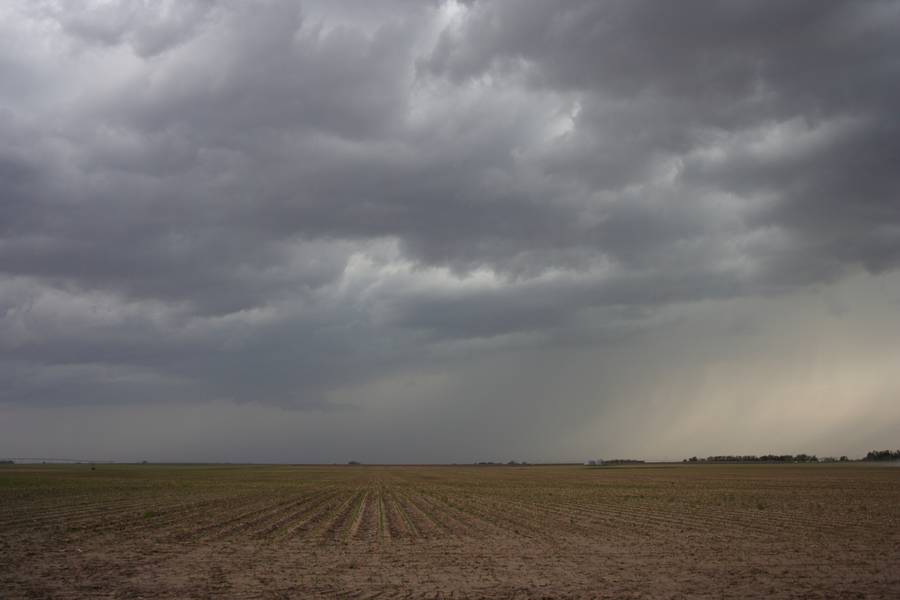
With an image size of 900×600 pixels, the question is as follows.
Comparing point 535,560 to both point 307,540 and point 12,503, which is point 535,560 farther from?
point 12,503

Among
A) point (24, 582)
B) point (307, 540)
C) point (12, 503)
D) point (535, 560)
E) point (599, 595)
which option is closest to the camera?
point (599, 595)

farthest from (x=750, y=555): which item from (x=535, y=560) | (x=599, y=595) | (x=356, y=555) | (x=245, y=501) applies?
(x=245, y=501)

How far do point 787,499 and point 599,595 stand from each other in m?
36.7

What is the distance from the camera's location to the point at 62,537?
79.7 ft

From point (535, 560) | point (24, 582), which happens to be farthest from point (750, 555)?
point (24, 582)

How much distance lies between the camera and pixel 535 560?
19.3 m

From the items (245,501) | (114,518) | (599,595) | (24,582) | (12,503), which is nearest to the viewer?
(599,595)

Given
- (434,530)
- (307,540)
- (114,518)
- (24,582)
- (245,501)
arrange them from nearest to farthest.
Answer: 1. (24,582)
2. (307,540)
3. (434,530)
4. (114,518)
5. (245,501)

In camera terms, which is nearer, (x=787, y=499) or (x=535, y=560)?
(x=535, y=560)

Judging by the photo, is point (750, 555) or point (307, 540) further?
point (307, 540)

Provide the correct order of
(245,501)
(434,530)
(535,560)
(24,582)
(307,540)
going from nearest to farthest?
(24,582)
(535,560)
(307,540)
(434,530)
(245,501)

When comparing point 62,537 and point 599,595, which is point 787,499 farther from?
point 62,537

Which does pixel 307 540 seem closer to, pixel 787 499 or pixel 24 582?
pixel 24 582

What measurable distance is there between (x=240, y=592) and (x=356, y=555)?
19.3ft
